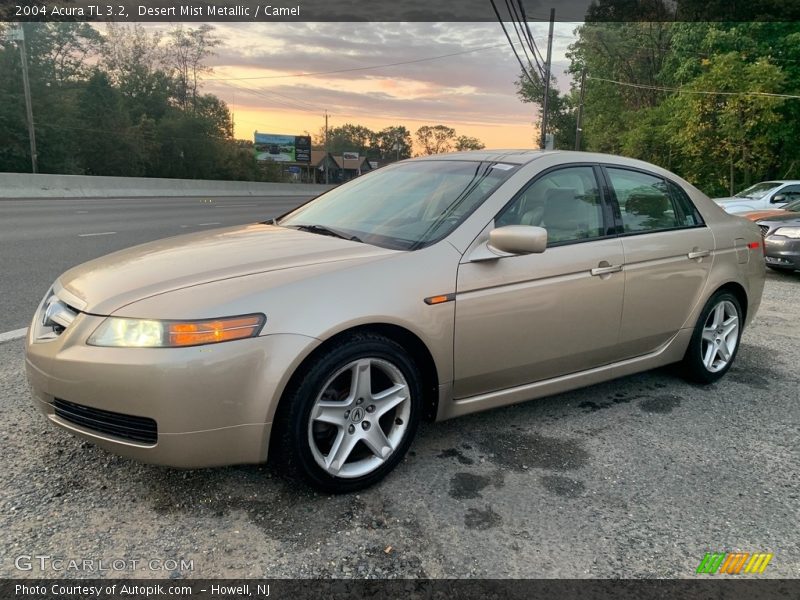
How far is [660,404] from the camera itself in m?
3.90

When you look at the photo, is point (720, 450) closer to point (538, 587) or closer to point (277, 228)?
point (538, 587)

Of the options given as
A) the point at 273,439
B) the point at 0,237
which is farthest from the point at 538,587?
the point at 0,237

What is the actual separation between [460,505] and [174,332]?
1.44 metres

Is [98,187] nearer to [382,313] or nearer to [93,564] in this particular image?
[382,313]

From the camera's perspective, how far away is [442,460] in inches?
120

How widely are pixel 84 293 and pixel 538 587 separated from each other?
7.43 ft

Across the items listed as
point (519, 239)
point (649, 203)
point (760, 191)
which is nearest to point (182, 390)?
point (519, 239)

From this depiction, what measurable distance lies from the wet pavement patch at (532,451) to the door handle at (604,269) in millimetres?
963

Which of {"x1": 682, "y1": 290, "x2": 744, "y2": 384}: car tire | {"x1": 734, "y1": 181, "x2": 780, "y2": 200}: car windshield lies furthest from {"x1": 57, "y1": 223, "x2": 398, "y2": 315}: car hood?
{"x1": 734, "y1": 181, "x2": 780, "y2": 200}: car windshield

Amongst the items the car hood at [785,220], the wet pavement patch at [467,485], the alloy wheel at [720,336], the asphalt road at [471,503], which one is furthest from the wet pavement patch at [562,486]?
the car hood at [785,220]

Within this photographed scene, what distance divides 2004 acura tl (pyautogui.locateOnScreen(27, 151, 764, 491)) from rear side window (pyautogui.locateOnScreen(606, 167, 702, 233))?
0.02m

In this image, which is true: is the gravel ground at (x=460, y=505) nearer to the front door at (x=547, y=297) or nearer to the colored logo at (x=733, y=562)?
the colored logo at (x=733, y=562)

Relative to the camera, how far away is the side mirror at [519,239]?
289 cm

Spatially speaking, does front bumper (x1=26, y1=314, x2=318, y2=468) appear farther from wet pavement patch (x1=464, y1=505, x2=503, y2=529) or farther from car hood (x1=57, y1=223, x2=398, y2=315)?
wet pavement patch (x1=464, y1=505, x2=503, y2=529)
